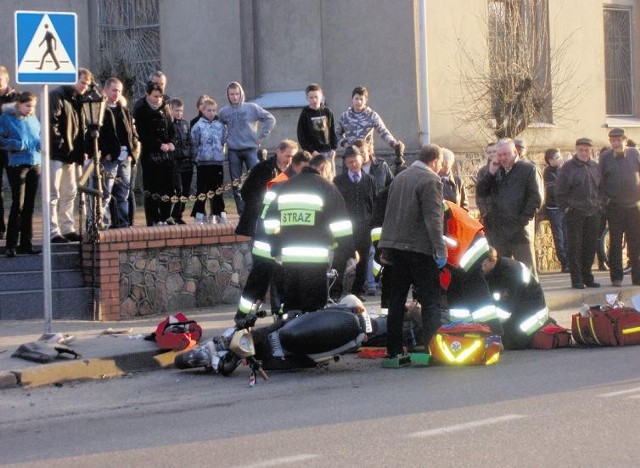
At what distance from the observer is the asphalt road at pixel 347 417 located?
761cm

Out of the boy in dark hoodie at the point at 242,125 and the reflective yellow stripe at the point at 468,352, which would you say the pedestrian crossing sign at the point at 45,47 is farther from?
the boy in dark hoodie at the point at 242,125

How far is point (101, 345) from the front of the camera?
12164 millimetres

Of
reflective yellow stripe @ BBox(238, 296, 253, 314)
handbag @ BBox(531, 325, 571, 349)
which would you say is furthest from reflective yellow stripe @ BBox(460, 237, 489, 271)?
reflective yellow stripe @ BBox(238, 296, 253, 314)

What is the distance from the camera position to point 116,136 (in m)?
15.1

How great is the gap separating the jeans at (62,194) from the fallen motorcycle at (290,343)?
4145mm

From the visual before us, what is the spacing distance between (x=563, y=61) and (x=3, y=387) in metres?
16.3

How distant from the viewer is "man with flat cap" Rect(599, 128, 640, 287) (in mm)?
16984

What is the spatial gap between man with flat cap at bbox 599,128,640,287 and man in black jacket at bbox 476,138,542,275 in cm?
287

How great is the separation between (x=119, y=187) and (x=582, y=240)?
6.35 m

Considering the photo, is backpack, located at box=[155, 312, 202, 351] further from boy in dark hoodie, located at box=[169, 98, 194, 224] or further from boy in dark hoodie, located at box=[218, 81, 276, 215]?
boy in dark hoodie, located at box=[218, 81, 276, 215]

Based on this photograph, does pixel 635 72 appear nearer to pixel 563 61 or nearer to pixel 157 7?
pixel 563 61

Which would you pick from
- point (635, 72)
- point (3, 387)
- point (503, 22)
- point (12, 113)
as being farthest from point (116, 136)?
point (635, 72)

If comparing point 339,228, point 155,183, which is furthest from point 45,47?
point 155,183

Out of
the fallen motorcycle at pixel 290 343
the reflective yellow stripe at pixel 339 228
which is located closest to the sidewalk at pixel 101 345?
the fallen motorcycle at pixel 290 343
